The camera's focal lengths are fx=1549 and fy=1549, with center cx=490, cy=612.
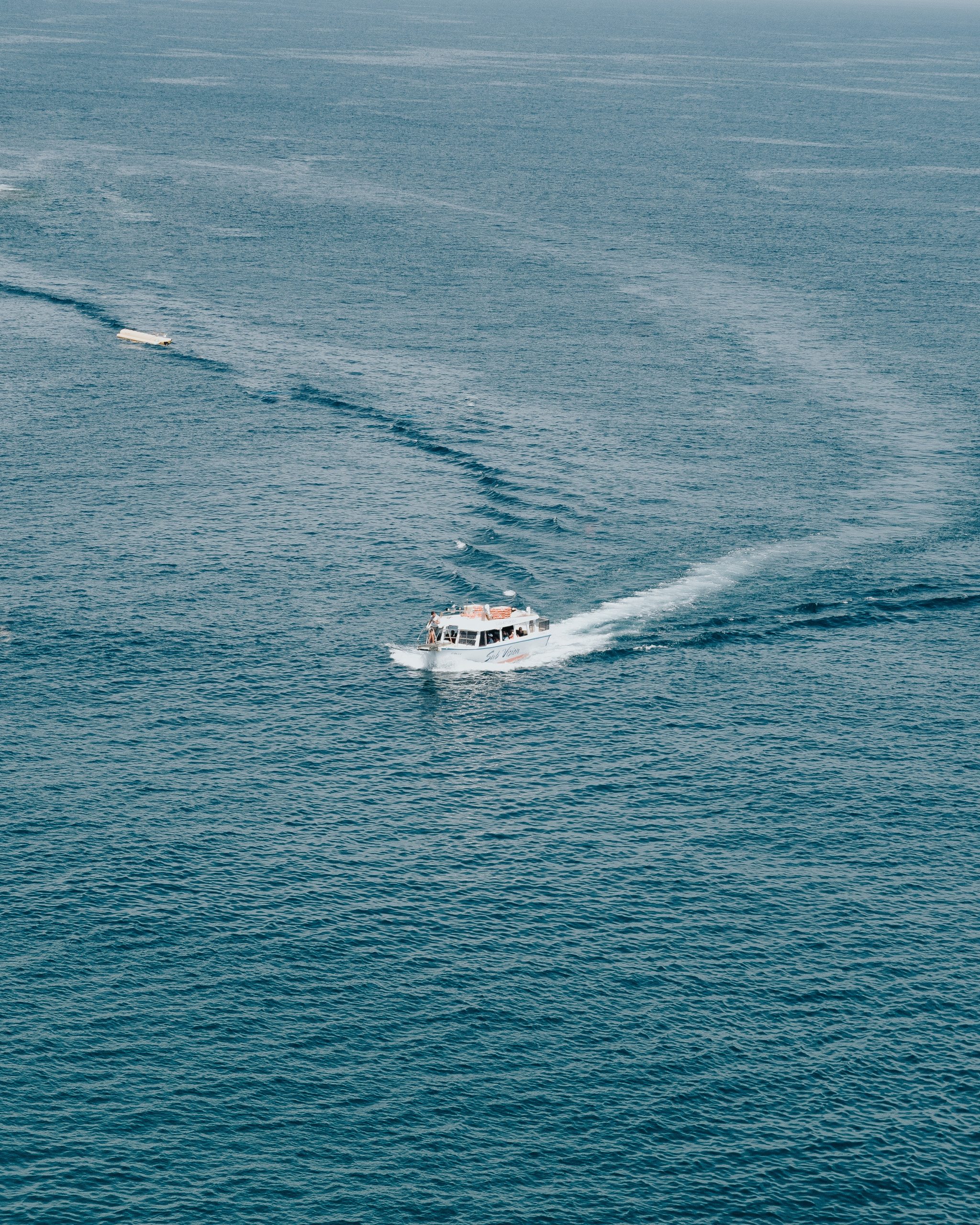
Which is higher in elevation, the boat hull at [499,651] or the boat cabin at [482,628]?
the boat cabin at [482,628]

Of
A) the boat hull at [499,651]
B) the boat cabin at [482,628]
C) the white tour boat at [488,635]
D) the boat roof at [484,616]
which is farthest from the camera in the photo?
the boat roof at [484,616]

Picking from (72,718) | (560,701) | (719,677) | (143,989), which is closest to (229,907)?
(143,989)

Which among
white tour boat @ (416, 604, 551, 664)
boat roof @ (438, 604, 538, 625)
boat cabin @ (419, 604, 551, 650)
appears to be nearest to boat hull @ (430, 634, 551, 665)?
white tour boat @ (416, 604, 551, 664)

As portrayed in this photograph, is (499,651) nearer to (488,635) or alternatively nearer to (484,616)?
(488,635)

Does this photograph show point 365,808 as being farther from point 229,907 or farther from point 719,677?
point 719,677

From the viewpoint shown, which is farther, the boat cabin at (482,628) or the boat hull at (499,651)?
the boat hull at (499,651)

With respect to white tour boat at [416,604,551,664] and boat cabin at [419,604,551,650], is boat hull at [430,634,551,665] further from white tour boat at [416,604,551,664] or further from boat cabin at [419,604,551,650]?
boat cabin at [419,604,551,650]

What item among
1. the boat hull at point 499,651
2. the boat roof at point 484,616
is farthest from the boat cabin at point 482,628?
the boat hull at point 499,651

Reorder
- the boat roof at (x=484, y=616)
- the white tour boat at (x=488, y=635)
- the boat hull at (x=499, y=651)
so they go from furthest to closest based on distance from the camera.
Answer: the boat roof at (x=484, y=616) < the boat hull at (x=499, y=651) < the white tour boat at (x=488, y=635)

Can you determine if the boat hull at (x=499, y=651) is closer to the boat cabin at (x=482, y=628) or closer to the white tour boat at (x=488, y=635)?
the white tour boat at (x=488, y=635)

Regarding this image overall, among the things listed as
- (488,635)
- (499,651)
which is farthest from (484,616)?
(499,651)
